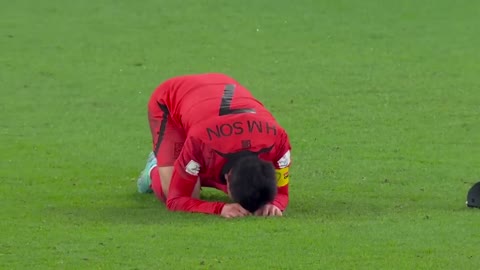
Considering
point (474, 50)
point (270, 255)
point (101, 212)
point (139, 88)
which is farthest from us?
point (474, 50)

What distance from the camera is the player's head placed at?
821 centimetres

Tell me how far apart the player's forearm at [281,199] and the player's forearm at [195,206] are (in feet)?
1.20

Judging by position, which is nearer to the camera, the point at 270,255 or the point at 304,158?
the point at 270,255

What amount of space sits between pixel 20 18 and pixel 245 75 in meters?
4.48

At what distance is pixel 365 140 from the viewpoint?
11906mm

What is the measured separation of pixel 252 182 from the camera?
824 centimetres

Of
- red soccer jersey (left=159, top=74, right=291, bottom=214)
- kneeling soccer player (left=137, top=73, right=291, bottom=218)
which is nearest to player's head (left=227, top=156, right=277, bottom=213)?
kneeling soccer player (left=137, top=73, right=291, bottom=218)

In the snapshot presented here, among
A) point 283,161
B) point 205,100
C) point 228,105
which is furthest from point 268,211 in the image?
point 205,100

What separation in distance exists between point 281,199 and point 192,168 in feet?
2.12

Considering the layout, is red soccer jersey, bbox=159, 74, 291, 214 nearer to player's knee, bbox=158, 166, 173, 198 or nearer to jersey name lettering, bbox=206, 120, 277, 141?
jersey name lettering, bbox=206, 120, 277, 141

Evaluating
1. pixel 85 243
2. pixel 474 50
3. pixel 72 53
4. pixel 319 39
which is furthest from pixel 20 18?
pixel 85 243

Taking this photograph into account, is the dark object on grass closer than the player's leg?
Yes

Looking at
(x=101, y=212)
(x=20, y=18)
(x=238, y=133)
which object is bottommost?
(x=20, y=18)

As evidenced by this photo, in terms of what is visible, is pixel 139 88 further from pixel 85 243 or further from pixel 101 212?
pixel 85 243
